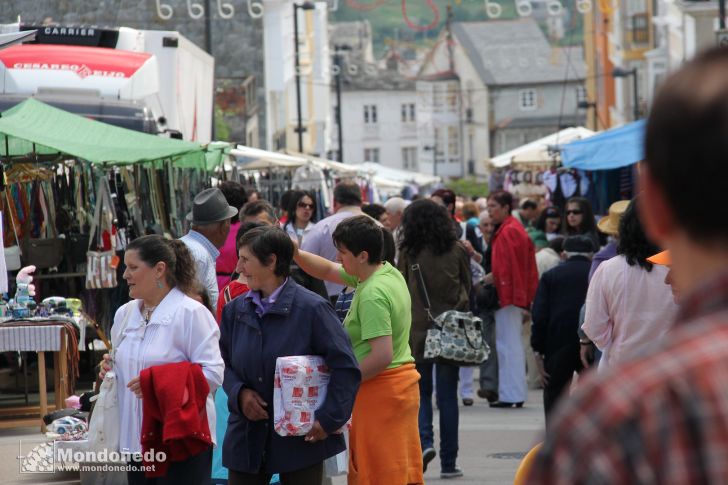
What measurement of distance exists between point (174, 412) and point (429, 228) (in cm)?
432

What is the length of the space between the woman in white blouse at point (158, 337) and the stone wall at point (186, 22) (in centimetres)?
2395

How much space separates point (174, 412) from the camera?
18.1 feet

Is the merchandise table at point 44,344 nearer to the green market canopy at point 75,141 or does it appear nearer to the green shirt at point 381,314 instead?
the green market canopy at point 75,141

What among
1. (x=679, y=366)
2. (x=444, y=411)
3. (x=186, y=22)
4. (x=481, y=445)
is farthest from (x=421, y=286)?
(x=186, y=22)

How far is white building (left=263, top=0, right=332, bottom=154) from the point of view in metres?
48.3

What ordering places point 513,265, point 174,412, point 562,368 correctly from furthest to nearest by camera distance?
point 513,265 < point 562,368 < point 174,412

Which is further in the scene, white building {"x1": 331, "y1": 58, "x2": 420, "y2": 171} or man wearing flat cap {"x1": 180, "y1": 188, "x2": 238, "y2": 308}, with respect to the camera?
white building {"x1": 331, "y1": 58, "x2": 420, "y2": 171}

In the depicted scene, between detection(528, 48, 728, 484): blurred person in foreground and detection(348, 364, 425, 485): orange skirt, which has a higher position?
detection(528, 48, 728, 484): blurred person in foreground

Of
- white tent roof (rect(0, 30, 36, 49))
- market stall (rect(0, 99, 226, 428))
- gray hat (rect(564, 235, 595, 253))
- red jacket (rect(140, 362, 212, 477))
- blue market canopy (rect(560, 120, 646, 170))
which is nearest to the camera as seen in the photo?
red jacket (rect(140, 362, 212, 477))

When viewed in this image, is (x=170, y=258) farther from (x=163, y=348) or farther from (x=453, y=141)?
(x=453, y=141)

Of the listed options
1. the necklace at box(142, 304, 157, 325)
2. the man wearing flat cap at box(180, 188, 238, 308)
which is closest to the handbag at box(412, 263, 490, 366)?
the man wearing flat cap at box(180, 188, 238, 308)

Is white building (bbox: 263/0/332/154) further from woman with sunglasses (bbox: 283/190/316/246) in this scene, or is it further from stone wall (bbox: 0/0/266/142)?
woman with sunglasses (bbox: 283/190/316/246)

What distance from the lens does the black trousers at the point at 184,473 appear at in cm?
567

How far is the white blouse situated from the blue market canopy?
11102 mm
